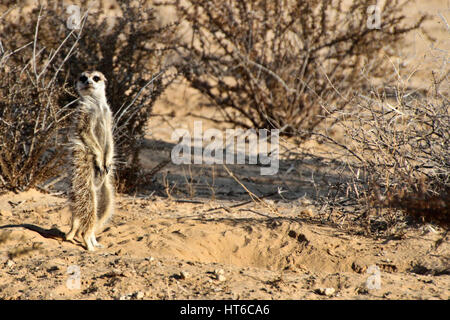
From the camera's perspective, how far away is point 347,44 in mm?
7316

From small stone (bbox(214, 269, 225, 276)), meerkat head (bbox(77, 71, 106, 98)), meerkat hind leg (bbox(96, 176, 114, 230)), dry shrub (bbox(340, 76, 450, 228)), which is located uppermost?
meerkat head (bbox(77, 71, 106, 98))

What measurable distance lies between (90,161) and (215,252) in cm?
113

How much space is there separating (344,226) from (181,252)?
1.28 metres

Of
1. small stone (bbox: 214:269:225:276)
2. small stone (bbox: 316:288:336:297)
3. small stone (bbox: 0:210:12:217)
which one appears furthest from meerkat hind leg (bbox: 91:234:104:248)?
small stone (bbox: 316:288:336:297)

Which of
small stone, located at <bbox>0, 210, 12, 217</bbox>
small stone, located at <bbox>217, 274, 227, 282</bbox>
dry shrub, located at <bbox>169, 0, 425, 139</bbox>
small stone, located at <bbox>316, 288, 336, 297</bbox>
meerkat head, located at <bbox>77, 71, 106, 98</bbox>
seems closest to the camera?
small stone, located at <bbox>316, 288, 336, 297</bbox>

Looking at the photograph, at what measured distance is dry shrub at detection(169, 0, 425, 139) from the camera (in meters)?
6.78

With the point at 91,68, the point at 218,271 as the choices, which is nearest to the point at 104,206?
the point at 218,271

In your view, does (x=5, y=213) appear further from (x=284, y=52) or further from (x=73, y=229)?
(x=284, y=52)

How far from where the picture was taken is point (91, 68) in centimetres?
550

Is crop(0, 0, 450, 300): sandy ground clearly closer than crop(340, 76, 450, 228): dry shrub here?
Yes

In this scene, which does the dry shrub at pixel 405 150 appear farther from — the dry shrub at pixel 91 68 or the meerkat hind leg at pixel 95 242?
the dry shrub at pixel 91 68

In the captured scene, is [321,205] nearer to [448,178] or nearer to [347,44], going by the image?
[448,178]

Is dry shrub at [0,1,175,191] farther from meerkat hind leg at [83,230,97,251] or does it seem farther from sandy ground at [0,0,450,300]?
meerkat hind leg at [83,230,97,251]

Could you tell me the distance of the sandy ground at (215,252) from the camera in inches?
125
